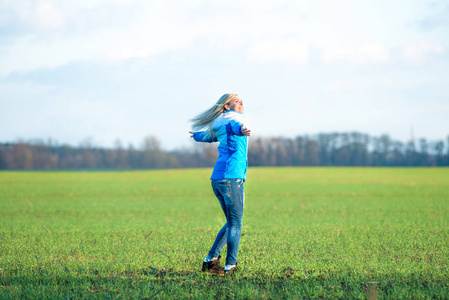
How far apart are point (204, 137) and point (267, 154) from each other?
84956 millimetres

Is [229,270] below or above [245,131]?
below

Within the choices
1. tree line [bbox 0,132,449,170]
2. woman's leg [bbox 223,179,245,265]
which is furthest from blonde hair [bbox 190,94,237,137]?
tree line [bbox 0,132,449,170]

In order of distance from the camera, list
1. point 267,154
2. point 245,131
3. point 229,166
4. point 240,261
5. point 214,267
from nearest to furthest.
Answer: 1. point 245,131
2. point 229,166
3. point 214,267
4. point 240,261
5. point 267,154

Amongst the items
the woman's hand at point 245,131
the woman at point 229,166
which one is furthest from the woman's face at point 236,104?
the woman's hand at point 245,131

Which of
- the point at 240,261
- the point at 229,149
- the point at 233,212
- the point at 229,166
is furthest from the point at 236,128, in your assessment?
the point at 240,261

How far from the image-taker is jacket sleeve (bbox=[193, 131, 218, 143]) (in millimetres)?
5956

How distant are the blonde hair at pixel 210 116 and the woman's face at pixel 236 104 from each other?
0.05 metres

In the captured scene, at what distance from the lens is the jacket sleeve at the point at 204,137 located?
596 centimetres

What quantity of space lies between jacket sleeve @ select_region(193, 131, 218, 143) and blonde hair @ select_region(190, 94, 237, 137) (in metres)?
0.06

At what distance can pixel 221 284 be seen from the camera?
17.6ft

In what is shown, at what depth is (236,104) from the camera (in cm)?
586

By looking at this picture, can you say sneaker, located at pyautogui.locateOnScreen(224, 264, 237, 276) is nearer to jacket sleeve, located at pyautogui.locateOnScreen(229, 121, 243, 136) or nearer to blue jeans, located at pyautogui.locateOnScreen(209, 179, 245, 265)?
blue jeans, located at pyautogui.locateOnScreen(209, 179, 245, 265)

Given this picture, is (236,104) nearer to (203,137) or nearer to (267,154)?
(203,137)

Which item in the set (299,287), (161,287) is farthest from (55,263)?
(299,287)
